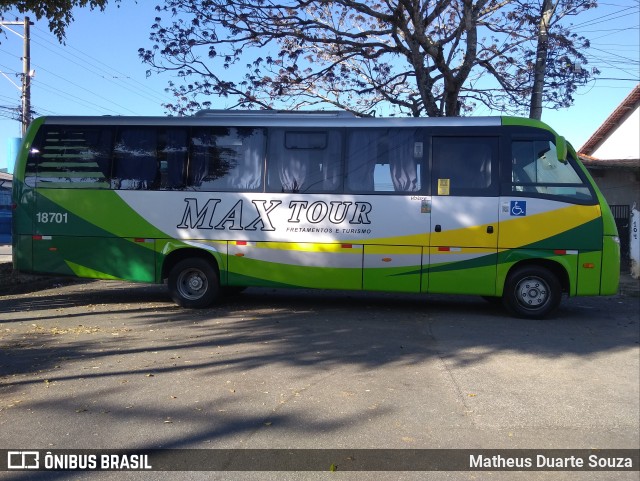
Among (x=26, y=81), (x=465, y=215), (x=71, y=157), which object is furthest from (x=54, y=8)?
(x=26, y=81)

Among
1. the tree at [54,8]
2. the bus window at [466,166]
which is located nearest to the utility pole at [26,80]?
the tree at [54,8]

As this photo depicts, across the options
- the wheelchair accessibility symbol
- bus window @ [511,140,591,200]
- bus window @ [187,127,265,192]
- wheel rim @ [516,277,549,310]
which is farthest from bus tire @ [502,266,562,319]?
bus window @ [187,127,265,192]

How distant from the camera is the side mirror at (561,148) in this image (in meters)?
9.40

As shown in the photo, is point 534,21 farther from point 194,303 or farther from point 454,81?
point 194,303

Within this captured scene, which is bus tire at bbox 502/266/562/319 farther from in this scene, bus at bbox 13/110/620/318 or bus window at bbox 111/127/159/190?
bus window at bbox 111/127/159/190

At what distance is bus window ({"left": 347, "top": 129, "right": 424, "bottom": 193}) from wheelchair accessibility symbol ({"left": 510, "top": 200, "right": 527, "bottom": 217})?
1689 millimetres

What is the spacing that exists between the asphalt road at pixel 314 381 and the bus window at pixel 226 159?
2.24 meters

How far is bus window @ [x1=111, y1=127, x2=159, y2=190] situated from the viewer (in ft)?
34.1

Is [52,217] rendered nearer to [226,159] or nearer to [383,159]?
[226,159]

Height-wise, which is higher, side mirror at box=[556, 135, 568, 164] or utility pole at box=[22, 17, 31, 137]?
utility pole at box=[22, 17, 31, 137]

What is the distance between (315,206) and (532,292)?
3.90 meters

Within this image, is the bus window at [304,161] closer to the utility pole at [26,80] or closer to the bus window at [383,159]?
the bus window at [383,159]

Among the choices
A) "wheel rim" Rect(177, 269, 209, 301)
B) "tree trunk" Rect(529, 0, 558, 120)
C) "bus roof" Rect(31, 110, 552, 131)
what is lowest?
"wheel rim" Rect(177, 269, 209, 301)

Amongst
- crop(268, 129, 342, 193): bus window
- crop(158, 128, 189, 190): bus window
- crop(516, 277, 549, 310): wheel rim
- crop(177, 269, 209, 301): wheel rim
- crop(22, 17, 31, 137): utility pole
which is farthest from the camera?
crop(22, 17, 31, 137): utility pole
